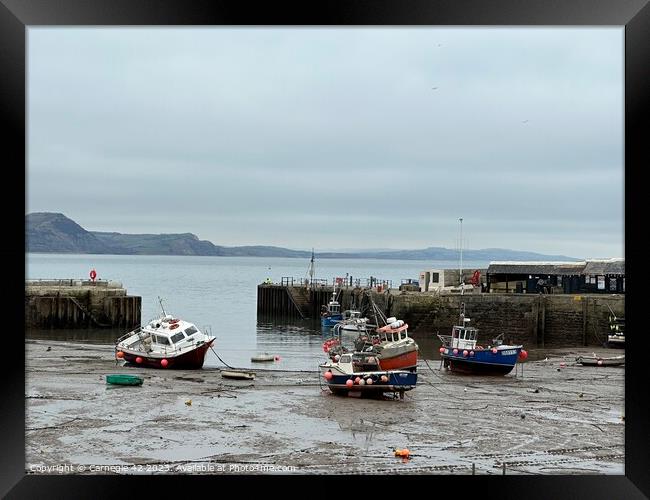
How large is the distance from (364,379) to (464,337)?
474cm

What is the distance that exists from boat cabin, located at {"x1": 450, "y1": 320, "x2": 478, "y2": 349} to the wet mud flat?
79 cm

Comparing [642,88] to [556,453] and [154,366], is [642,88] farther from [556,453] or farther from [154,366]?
[154,366]

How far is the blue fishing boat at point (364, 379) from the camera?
12.3m

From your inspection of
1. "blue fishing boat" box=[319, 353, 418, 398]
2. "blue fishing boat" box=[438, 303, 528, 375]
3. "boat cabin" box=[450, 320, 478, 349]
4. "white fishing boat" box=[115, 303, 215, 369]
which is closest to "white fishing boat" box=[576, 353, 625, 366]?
"blue fishing boat" box=[438, 303, 528, 375]

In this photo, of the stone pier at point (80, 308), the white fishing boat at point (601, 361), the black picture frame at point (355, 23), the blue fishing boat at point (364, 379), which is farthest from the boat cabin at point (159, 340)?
the black picture frame at point (355, 23)

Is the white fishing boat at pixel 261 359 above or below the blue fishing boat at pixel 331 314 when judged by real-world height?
below

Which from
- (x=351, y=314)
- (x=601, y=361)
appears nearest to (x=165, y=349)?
(x=601, y=361)

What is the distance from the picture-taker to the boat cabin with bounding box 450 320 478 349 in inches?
641

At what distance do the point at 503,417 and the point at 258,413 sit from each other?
3570 millimetres

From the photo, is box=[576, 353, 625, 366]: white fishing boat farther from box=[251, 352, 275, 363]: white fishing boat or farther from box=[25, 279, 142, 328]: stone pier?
box=[25, 279, 142, 328]: stone pier

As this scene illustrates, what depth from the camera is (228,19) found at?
140 inches

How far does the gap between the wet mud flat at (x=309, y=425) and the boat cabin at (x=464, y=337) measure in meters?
0.79

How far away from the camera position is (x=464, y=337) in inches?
651

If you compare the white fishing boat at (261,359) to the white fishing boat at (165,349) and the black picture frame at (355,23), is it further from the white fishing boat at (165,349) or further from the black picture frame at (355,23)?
the black picture frame at (355,23)
